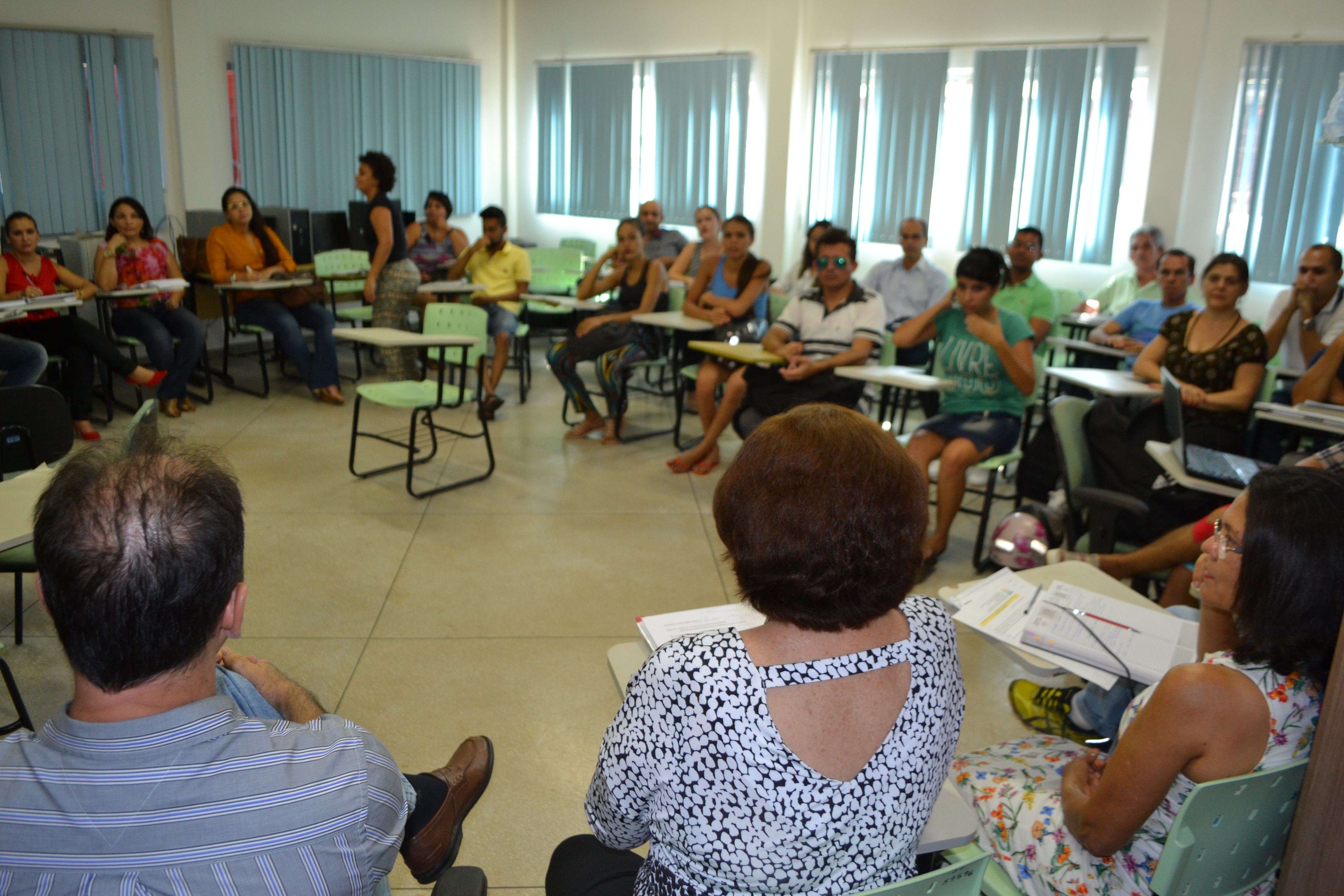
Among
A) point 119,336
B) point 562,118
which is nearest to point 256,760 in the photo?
point 119,336

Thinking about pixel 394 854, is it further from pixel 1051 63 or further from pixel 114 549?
pixel 1051 63

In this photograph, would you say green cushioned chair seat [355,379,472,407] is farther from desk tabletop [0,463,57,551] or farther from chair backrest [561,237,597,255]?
chair backrest [561,237,597,255]

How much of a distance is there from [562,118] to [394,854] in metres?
9.42

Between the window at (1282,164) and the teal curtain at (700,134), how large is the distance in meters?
3.84

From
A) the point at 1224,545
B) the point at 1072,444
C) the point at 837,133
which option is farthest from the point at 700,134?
the point at 1224,545

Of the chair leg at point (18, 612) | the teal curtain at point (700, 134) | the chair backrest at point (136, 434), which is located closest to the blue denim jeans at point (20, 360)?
the chair leg at point (18, 612)

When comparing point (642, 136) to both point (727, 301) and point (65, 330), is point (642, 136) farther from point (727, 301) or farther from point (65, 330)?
point (65, 330)

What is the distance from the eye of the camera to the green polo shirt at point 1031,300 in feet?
19.1

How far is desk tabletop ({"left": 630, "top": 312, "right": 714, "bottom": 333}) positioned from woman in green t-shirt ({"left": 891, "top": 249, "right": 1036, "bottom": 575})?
1.57 m

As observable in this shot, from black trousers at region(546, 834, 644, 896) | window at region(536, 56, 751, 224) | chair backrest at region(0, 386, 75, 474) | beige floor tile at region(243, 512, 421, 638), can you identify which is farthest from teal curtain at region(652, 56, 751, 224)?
black trousers at region(546, 834, 644, 896)

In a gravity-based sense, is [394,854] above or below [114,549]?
below

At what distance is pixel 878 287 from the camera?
6.94 m

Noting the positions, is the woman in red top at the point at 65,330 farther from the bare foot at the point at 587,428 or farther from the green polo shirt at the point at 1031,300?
the green polo shirt at the point at 1031,300

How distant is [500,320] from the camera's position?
656 cm
